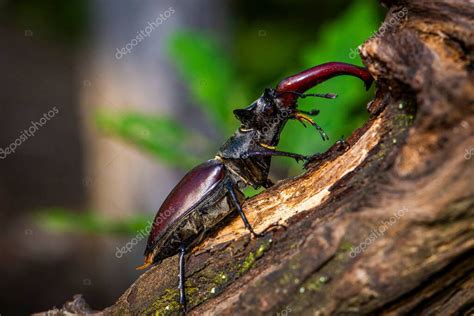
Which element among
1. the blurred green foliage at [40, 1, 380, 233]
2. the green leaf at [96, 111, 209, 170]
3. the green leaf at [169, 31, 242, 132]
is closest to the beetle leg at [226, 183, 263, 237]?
the blurred green foliage at [40, 1, 380, 233]

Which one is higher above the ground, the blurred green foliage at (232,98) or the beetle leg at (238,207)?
the blurred green foliage at (232,98)

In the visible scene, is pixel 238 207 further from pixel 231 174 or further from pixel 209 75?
pixel 209 75

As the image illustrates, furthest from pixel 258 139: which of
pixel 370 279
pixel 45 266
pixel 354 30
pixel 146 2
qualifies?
pixel 45 266

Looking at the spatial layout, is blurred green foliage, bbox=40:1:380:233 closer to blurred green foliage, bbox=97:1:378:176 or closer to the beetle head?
blurred green foliage, bbox=97:1:378:176

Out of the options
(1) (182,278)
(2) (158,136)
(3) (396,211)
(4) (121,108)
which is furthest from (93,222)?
(4) (121,108)

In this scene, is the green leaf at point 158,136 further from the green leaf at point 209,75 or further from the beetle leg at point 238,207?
the beetle leg at point 238,207

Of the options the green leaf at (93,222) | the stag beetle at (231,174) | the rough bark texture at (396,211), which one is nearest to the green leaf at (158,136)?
the green leaf at (93,222)
